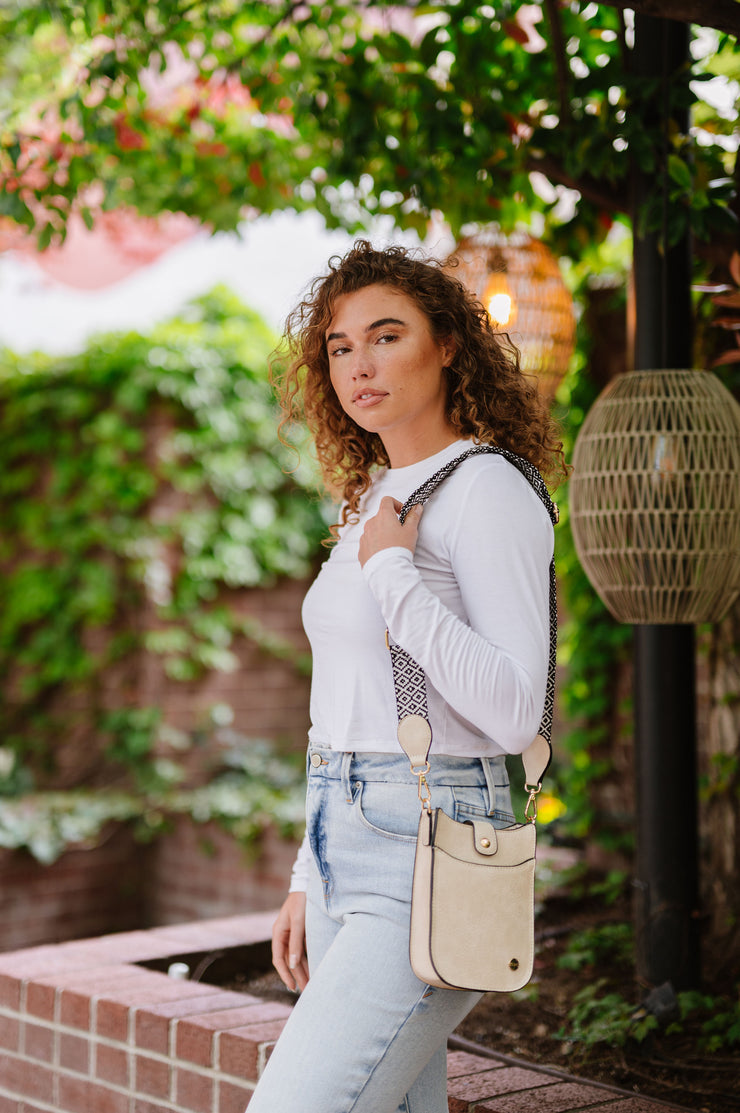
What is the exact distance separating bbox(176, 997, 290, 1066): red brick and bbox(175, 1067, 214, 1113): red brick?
3 cm

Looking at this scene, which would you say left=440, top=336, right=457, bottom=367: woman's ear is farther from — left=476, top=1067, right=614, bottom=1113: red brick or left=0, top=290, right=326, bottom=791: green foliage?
left=0, top=290, right=326, bottom=791: green foliage

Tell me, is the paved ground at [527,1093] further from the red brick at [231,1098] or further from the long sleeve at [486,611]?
the long sleeve at [486,611]

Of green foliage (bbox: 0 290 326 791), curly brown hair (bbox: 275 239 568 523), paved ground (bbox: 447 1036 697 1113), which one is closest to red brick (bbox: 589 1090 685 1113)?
paved ground (bbox: 447 1036 697 1113)

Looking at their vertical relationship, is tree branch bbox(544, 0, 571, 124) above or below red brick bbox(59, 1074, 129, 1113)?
above

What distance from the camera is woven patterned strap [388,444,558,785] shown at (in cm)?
138

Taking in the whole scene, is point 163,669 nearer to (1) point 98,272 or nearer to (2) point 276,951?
(1) point 98,272

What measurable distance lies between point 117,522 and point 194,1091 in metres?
3.79

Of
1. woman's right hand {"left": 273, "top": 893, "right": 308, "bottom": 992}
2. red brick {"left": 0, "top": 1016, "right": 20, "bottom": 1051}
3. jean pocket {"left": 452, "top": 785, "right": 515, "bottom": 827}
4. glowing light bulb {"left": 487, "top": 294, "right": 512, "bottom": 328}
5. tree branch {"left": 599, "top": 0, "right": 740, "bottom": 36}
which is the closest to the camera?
jean pocket {"left": 452, "top": 785, "right": 515, "bottom": 827}

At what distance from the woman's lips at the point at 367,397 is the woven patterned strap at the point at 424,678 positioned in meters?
0.15

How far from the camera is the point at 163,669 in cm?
581

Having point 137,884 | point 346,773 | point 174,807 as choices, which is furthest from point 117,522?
point 346,773

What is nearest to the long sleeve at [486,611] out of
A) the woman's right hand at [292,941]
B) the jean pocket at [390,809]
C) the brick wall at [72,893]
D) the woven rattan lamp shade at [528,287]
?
the jean pocket at [390,809]

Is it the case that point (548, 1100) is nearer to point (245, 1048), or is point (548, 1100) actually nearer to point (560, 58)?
point (245, 1048)

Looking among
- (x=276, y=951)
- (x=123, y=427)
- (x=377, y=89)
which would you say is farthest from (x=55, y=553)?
(x=276, y=951)
